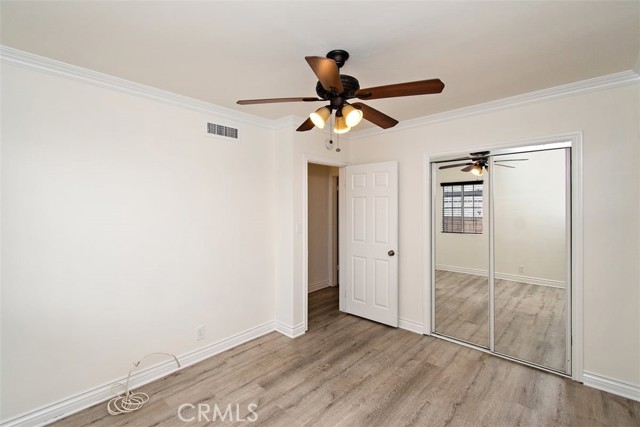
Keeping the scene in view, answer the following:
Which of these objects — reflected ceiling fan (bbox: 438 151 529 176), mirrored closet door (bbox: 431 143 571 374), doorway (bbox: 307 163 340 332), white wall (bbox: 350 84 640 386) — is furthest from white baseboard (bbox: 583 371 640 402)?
doorway (bbox: 307 163 340 332)

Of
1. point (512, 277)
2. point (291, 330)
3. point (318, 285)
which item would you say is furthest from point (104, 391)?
point (512, 277)

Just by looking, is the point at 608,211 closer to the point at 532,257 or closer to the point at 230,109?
the point at 532,257

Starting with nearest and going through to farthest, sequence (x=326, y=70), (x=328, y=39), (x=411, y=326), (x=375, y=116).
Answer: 1. (x=326, y=70)
2. (x=328, y=39)
3. (x=375, y=116)
4. (x=411, y=326)

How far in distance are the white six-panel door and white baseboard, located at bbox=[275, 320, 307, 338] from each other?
0.89 meters

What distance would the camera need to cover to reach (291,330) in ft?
11.2

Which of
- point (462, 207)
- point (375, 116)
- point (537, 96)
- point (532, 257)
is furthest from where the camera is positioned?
point (462, 207)

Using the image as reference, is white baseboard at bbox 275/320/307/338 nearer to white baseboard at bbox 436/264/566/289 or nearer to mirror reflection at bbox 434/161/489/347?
mirror reflection at bbox 434/161/489/347

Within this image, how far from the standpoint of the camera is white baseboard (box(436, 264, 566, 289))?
275cm

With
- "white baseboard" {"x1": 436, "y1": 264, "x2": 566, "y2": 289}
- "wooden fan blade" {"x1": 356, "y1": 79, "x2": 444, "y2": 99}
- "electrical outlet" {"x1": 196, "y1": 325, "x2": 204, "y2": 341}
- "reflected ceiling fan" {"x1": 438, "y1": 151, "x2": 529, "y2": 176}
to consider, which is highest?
"wooden fan blade" {"x1": 356, "y1": 79, "x2": 444, "y2": 99}

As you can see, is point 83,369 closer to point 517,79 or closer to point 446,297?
point 446,297

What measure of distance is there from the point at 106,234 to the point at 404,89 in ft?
8.22

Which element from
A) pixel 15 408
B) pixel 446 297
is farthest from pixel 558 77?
pixel 15 408

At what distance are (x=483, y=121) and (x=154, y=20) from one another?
3.01 meters

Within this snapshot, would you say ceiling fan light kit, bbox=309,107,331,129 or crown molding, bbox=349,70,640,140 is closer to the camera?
ceiling fan light kit, bbox=309,107,331,129
